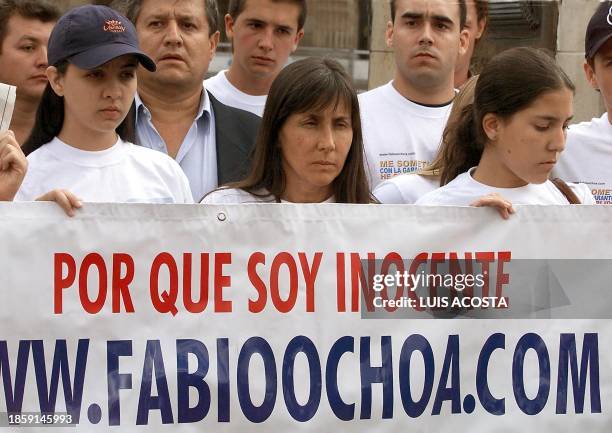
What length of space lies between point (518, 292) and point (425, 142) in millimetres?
1448

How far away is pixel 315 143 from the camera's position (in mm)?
4289

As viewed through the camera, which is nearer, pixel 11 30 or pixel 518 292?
pixel 518 292

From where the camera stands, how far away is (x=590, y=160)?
4875 mm

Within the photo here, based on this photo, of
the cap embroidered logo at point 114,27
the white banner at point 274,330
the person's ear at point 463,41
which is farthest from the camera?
the person's ear at point 463,41

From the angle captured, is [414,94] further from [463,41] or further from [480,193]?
[480,193]

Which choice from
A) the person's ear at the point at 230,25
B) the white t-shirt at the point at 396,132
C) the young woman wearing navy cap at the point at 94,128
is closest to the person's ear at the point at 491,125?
the white t-shirt at the point at 396,132

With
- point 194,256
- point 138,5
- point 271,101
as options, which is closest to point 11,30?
point 138,5

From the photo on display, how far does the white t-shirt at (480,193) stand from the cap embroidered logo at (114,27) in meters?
1.22

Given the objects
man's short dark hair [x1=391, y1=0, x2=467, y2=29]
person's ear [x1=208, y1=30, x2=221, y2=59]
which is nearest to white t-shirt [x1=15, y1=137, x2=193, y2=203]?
person's ear [x1=208, y1=30, x2=221, y2=59]

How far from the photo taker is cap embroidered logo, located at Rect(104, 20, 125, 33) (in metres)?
4.36

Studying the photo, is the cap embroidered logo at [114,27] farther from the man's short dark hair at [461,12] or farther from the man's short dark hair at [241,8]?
the man's short dark hair at [461,12]

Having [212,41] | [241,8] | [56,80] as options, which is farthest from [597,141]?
[56,80]

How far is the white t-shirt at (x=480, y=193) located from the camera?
4.27m

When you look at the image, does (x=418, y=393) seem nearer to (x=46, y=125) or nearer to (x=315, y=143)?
(x=315, y=143)
